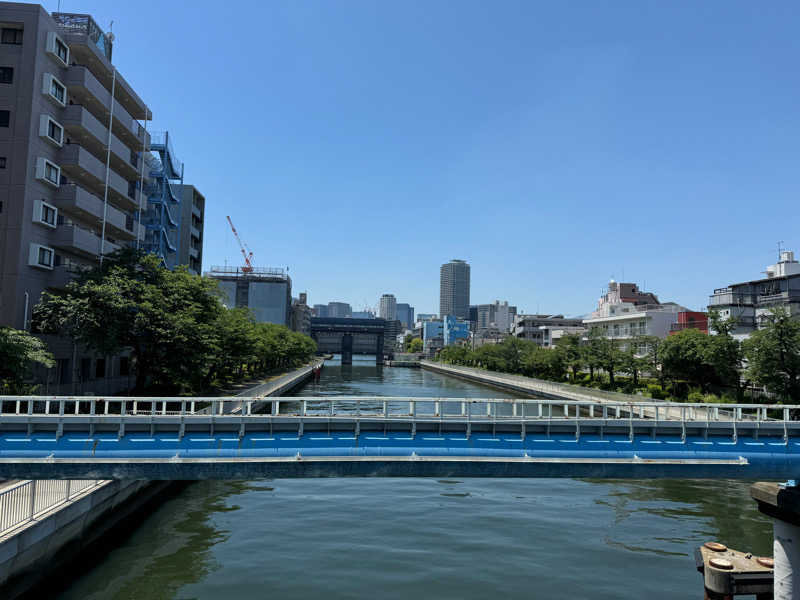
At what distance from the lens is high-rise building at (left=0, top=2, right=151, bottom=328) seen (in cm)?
3872

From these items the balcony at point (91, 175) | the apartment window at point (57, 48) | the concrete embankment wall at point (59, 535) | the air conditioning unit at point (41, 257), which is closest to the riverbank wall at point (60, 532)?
the concrete embankment wall at point (59, 535)

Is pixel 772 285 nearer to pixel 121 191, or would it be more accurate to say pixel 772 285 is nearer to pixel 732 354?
pixel 732 354

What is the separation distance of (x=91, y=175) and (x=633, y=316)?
81.0 metres

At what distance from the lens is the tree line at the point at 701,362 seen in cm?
4469

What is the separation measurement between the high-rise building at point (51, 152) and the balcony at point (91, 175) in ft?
0.27

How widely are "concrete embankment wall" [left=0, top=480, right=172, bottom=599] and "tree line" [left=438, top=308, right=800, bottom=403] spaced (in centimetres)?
4829

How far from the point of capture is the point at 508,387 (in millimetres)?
93250

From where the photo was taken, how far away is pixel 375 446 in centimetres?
1994

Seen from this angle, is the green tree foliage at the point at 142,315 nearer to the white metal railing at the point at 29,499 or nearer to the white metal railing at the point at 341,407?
the white metal railing at the point at 341,407

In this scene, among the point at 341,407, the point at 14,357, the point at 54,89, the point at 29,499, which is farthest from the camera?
the point at 341,407

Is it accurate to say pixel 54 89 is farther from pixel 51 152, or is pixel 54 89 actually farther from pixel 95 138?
pixel 95 138

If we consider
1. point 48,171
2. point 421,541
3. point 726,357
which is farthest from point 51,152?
point 726,357

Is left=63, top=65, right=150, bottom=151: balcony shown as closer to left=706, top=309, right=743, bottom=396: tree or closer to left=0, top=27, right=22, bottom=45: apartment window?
left=0, top=27, right=22, bottom=45: apartment window

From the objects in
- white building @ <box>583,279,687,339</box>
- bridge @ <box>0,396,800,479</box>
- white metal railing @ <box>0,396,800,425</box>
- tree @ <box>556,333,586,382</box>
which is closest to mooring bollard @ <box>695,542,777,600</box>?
bridge @ <box>0,396,800,479</box>
